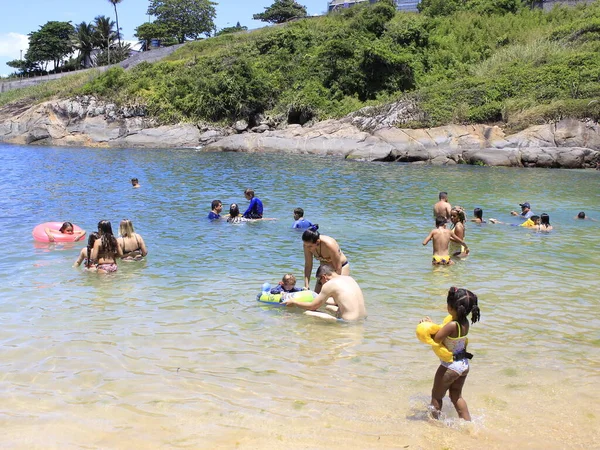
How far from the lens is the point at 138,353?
5.91 metres

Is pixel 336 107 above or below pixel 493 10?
below

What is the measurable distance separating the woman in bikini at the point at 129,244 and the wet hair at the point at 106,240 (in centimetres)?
45

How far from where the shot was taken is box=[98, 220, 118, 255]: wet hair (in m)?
9.24

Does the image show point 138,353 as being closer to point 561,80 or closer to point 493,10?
point 561,80

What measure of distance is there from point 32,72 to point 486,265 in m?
84.1

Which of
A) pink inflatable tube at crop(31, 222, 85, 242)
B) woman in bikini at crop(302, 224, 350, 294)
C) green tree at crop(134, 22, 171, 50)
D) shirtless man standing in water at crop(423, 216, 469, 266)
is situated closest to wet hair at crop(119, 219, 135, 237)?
pink inflatable tube at crop(31, 222, 85, 242)

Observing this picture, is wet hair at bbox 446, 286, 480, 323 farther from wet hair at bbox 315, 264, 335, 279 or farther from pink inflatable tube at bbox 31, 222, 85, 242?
pink inflatable tube at bbox 31, 222, 85, 242

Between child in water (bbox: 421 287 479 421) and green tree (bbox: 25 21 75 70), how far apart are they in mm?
80876

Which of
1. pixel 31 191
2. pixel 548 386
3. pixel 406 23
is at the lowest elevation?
pixel 548 386

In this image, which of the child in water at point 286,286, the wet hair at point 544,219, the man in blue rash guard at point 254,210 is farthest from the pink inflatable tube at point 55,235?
the wet hair at point 544,219

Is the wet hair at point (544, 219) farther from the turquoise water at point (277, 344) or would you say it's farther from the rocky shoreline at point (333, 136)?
the rocky shoreline at point (333, 136)

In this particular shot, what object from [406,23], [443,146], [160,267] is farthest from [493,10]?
[160,267]

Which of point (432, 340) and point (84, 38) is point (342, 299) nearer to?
point (432, 340)

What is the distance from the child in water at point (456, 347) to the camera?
14.2ft
